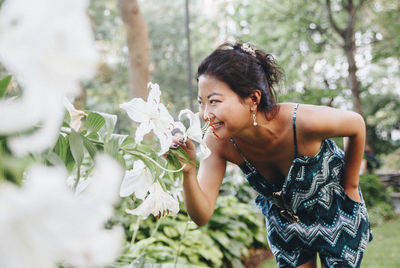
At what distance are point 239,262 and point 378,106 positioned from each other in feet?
52.3

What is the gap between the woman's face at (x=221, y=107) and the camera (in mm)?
1557

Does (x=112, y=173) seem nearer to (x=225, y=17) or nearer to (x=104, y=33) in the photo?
(x=225, y=17)

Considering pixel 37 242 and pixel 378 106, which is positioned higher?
pixel 37 242

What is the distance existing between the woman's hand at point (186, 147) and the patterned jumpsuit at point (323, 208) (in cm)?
64

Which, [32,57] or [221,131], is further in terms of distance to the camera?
[221,131]

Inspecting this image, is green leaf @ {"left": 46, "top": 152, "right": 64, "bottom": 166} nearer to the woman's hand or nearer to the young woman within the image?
the woman's hand

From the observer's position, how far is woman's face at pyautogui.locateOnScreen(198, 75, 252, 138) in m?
1.56

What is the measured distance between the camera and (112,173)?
0.28 m

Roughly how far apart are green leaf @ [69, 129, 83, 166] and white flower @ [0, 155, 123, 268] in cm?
39

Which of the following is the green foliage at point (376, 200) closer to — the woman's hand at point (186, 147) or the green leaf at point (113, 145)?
the woman's hand at point (186, 147)

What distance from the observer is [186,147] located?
1.28m

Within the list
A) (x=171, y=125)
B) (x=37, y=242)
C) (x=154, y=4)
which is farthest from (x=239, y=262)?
(x=154, y=4)

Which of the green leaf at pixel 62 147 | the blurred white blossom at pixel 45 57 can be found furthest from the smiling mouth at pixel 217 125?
the blurred white blossom at pixel 45 57

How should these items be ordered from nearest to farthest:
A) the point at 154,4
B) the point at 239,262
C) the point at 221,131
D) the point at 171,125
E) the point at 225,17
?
the point at 171,125
the point at 221,131
the point at 239,262
the point at 225,17
the point at 154,4
